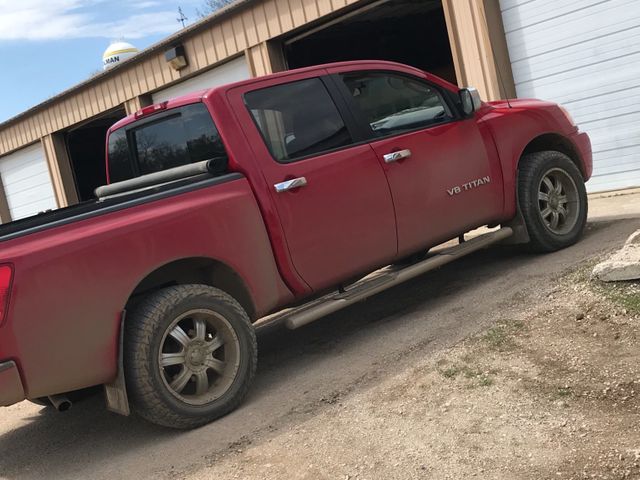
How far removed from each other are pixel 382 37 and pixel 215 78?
17.8 ft

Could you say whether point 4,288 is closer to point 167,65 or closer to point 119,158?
point 119,158

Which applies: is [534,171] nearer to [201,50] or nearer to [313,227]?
[313,227]

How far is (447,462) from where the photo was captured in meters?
2.83

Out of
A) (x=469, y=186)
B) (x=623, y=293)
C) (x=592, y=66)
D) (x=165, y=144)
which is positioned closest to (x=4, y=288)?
(x=165, y=144)

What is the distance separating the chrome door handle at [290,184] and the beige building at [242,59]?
498 cm

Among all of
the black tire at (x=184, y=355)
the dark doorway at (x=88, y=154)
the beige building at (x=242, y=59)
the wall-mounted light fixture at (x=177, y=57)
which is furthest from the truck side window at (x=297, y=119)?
the dark doorway at (x=88, y=154)

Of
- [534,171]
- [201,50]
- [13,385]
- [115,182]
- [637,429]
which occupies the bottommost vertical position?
[637,429]

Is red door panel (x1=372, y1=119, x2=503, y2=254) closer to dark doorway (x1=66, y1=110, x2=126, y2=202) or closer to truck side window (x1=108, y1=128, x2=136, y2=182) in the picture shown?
truck side window (x1=108, y1=128, x2=136, y2=182)

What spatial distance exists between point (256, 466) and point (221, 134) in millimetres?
2030

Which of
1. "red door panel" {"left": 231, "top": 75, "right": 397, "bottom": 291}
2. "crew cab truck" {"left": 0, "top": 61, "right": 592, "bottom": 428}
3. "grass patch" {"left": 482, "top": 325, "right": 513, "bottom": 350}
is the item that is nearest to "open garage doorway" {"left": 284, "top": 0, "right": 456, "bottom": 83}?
"crew cab truck" {"left": 0, "top": 61, "right": 592, "bottom": 428}

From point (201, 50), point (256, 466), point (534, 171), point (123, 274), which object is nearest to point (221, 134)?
point (123, 274)

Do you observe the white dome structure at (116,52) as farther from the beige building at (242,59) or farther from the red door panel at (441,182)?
the red door panel at (441,182)

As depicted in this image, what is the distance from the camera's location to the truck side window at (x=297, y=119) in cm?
432

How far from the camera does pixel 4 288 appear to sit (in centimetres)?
313
